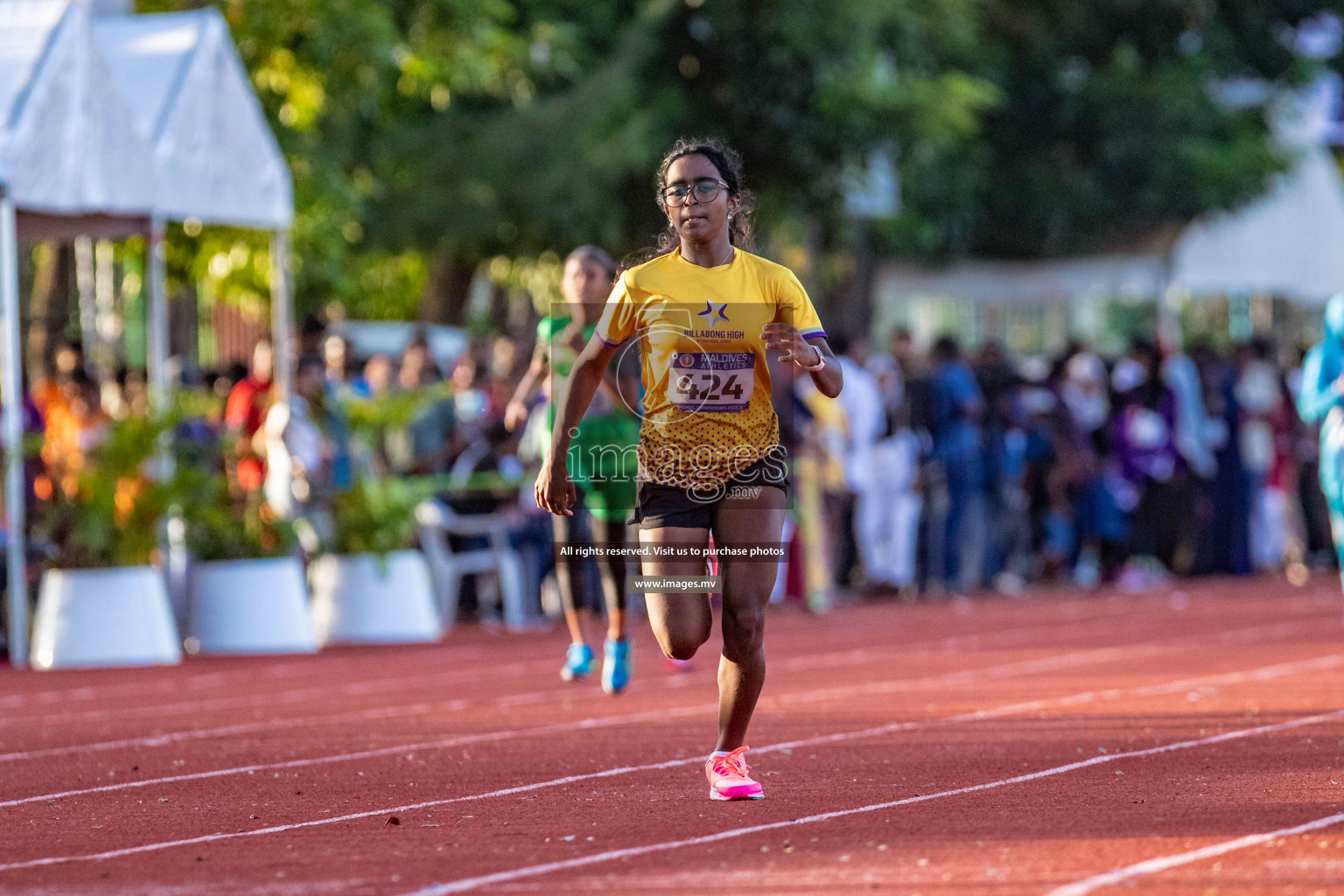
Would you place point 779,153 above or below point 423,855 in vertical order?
above

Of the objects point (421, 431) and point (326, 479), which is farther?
point (421, 431)

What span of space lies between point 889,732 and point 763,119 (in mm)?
16680

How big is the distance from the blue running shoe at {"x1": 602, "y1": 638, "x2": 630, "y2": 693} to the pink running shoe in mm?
3680

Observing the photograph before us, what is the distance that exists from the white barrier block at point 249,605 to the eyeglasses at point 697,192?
8185mm

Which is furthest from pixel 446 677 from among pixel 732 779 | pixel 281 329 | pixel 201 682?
pixel 732 779

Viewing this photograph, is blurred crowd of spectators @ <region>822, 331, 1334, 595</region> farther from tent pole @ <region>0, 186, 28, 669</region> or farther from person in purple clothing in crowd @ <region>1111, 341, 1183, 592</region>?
tent pole @ <region>0, 186, 28, 669</region>

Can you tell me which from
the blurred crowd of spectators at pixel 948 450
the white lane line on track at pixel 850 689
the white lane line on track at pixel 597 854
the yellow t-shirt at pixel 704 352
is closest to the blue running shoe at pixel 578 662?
the white lane line on track at pixel 850 689

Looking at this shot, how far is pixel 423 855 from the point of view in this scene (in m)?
6.54

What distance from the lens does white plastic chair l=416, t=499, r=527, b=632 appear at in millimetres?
17500

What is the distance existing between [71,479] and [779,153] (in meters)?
13.3

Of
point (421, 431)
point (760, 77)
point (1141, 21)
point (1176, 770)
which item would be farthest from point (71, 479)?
point (1141, 21)

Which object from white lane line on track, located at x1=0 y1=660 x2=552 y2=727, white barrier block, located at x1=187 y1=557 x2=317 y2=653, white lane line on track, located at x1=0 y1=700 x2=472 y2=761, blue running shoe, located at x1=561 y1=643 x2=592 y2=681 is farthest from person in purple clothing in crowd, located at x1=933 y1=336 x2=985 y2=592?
white lane line on track, located at x1=0 y1=700 x2=472 y2=761

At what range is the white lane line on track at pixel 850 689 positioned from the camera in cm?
1004

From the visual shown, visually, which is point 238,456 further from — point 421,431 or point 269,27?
point 269,27
